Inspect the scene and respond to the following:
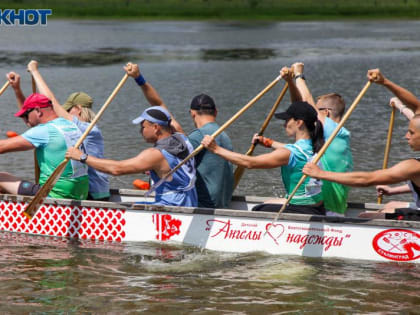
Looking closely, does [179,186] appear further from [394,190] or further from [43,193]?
[394,190]

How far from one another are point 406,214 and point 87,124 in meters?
4.95

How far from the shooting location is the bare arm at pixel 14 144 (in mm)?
11500

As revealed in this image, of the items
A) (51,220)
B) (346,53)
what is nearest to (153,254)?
(51,220)

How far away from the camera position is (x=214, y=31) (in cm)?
6178

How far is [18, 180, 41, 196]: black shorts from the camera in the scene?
40.2 ft

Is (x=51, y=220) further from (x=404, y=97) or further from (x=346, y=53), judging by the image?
(x=346, y=53)

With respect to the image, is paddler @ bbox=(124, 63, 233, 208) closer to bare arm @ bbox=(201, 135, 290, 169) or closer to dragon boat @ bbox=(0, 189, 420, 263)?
dragon boat @ bbox=(0, 189, 420, 263)

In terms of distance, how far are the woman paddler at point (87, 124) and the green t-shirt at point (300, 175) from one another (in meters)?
3.12

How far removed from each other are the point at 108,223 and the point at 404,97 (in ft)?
15.4

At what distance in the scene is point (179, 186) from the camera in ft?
37.5

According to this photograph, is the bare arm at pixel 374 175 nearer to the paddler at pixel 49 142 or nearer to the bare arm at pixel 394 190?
the bare arm at pixel 394 190

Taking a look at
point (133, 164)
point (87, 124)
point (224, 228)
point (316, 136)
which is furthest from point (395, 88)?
point (87, 124)

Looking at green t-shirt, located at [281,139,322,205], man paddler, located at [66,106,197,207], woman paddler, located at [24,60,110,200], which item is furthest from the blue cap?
green t-shirt, located at [281,139,322,205]

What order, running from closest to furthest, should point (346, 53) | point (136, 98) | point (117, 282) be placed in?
point (117, 282) < point (136, 98) < point (346, 53)
